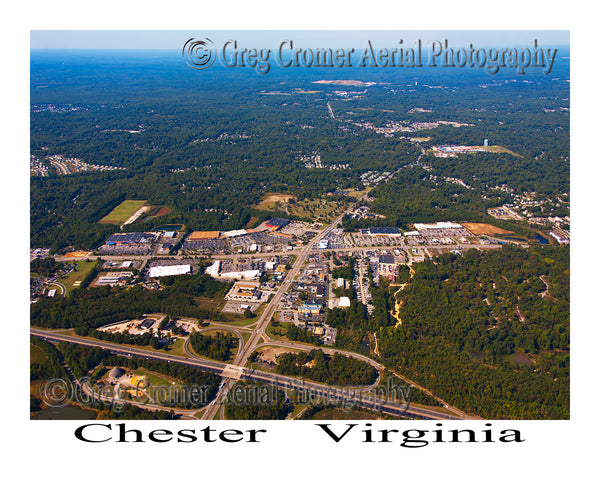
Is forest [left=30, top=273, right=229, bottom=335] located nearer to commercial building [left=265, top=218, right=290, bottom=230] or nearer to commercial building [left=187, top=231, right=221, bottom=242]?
commercial building [left=187, top=231, right=221, bottom=242]

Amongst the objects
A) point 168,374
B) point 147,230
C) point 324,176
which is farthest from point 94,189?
point 168,374

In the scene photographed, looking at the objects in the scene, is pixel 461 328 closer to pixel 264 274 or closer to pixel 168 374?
pixel 264 274

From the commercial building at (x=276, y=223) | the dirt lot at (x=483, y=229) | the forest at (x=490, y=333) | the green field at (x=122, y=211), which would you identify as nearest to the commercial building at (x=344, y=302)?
the forest at (x=490, y=333)

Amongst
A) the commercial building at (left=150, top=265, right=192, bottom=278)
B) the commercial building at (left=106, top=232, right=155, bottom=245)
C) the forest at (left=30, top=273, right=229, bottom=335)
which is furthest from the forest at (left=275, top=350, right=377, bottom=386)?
the commercial building at (left=106, top=232, right=155, bottom=245)

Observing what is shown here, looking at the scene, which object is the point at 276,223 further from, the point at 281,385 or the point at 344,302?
the point at 281,385

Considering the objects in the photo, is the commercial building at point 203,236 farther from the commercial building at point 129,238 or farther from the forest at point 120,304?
the forest at point 120,304

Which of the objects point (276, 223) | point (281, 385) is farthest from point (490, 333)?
point (276, 223)

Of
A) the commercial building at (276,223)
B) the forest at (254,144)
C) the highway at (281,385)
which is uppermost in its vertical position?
the forest at (254,144)
